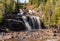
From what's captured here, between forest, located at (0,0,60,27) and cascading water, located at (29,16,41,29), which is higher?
forest, located at (0,0,60,27)

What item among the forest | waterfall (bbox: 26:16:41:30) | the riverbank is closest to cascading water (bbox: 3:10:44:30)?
waterfall (bbox: 26:16:41:30)

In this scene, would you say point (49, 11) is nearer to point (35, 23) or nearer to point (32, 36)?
point (35, 23)

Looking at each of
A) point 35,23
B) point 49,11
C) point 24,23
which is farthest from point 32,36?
point 49,11

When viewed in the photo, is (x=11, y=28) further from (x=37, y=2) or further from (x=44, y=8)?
(x=37, y=2)

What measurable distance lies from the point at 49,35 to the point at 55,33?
2.02m

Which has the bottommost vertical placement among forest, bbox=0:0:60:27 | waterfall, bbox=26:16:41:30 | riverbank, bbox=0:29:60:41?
waterfall, bbox=26:16:41:30

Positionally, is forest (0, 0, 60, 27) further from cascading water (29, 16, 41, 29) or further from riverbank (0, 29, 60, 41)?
riverbank (0, 29, 60, 41)

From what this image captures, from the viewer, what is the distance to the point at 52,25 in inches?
2096

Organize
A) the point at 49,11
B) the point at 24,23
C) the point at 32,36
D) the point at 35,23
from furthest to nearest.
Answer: the point at 49,11 → the point at 35,23 → the point at 24,23 → the point at 32,36

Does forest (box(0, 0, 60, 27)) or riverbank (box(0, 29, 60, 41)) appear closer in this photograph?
riverbank (box(0, 29, 60, 41))

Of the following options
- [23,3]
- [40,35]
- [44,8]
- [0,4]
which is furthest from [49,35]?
[23,3]

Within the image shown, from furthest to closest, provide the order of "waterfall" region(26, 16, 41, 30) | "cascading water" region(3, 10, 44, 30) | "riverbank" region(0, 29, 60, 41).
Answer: "waterfall" region(26, 16, 41, 30) → "cascading water" region(3, 10, 44, 30) → "riverbank" region(0, 29, 60, 41)

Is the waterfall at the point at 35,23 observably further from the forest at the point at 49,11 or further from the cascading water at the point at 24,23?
the forest at the point at 49,11

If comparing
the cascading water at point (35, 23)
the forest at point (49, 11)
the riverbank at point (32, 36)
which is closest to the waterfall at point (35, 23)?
the cascading water at point (35, 23)
